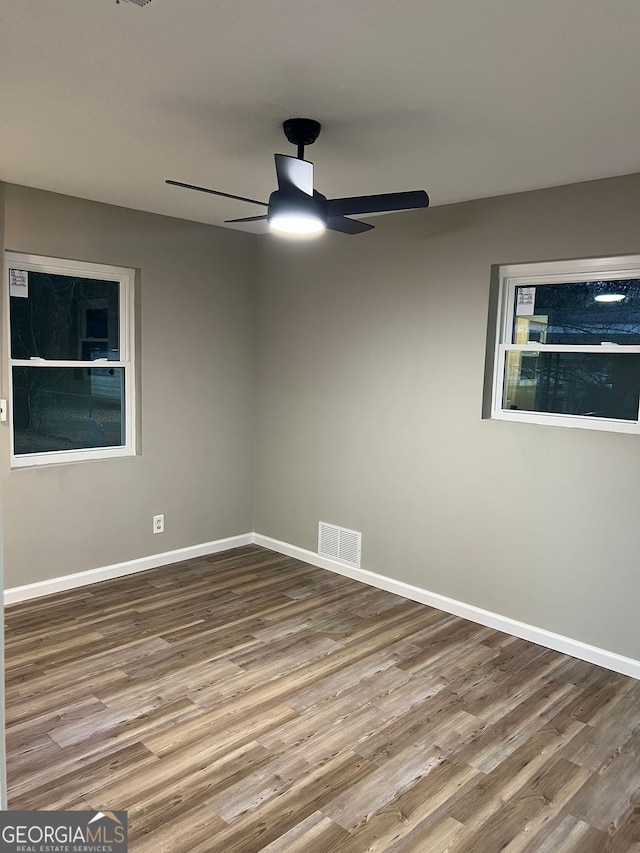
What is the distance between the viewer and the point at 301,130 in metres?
2.66

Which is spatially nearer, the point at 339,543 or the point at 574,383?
the point at 574,383

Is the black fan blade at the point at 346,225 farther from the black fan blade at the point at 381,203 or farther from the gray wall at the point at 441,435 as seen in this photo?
the gray wall at the point at 441,435

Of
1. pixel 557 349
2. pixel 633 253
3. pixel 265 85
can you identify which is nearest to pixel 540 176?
pixel 633 253

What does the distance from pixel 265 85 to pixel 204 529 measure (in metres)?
3.53

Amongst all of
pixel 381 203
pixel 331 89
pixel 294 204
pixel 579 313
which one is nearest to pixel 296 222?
pixel 294 204

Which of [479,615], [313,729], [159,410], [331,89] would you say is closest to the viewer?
[331,89]

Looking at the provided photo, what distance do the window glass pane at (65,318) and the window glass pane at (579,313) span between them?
2.72 m

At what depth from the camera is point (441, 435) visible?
4.12m

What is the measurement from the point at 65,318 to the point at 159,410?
912mm

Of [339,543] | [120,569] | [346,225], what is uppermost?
[346,225]

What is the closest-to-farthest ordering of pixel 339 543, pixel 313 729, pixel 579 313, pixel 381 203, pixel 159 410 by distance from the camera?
pixel 381 203 < pixel 313 729 < pixel 579 313 < pixel 159 410 < pixel 339 543

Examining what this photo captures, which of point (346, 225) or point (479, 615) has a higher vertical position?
point (346, 225)

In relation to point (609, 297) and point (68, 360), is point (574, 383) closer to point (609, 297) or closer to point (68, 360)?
point (609, 297)

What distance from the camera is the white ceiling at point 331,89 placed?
6.05 ft
